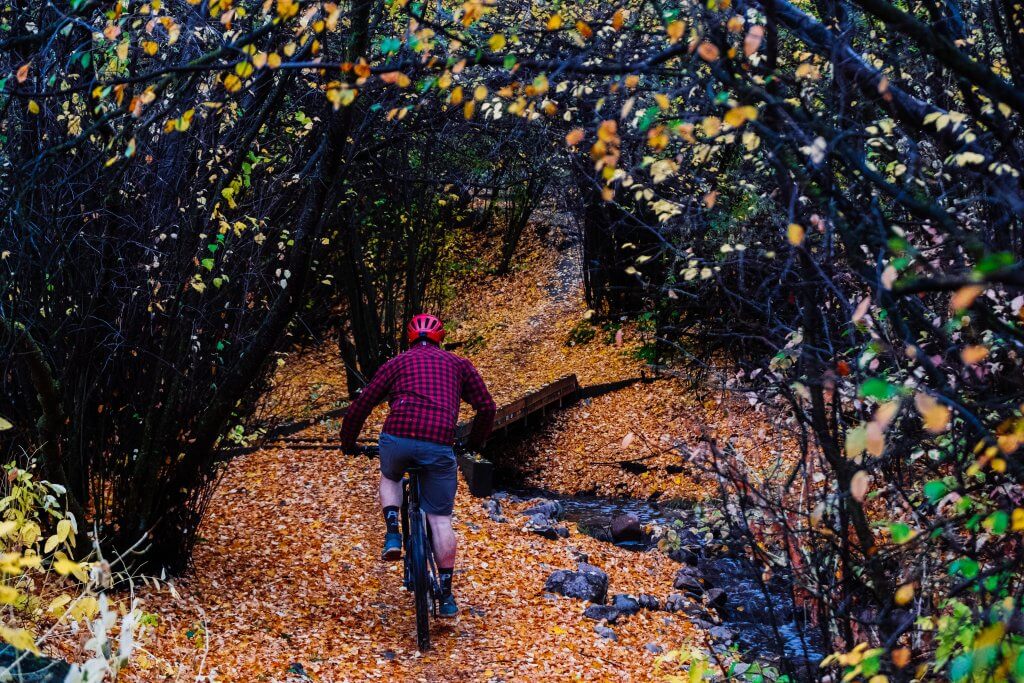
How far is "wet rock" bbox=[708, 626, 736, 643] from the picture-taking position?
23.3 feet

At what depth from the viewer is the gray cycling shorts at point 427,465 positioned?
5789mm

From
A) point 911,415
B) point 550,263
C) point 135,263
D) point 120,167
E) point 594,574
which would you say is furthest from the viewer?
point 550,263

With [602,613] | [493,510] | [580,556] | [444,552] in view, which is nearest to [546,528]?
[493,510]

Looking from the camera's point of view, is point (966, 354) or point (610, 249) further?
point (610, 249)

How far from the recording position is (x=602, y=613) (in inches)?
278

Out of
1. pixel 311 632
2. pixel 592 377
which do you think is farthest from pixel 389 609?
pixel 592 377

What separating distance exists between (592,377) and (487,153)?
4922mm

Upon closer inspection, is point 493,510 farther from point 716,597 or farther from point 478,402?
point 478,402

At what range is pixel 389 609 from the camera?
657 cm

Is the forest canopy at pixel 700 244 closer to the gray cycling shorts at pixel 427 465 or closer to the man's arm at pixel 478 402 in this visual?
the gray cycling shorts at pixel 427 465

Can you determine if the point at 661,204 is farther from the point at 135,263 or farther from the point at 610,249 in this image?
the point at 610,249

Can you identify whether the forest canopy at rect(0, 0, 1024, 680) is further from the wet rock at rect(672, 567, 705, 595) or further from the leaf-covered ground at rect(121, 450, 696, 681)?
the wet rock at rect(672, 567, 705, 595)

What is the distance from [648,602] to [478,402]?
2.62 meters

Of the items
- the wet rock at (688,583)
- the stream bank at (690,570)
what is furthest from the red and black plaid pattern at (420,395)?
the wet rock at (688,583)
